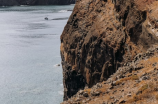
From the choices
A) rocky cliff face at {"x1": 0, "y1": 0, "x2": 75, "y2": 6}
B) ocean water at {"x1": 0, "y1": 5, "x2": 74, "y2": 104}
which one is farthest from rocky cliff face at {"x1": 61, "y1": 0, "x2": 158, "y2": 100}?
rocky cliff face at {"x1": 0, "y1": 0, "x2": 75, "y2": 6}

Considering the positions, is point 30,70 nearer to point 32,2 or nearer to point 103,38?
point 103,38

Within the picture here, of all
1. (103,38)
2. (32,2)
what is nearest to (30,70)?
(103,38)

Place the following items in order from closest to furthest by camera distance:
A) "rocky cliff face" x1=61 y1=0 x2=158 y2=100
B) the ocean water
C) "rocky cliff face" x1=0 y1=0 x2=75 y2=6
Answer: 1. "rocky cliff face" x1=61 y1=0 x2=158 y2=100
2. the ocean water
3. "rocky cliff face" x1=0 y1=0 x2=75 y2=6

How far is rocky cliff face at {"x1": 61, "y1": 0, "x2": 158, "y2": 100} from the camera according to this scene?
16.9 meters

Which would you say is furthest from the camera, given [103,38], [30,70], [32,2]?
[32,2]

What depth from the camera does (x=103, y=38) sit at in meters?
19.0

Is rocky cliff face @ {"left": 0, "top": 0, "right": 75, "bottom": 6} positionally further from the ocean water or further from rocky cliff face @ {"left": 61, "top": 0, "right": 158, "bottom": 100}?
rocky cliff face @ {"left": 61, "top": 0, "right": 158, "bottom": 100}

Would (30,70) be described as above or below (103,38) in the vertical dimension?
→ below

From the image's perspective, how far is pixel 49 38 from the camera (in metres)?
55.2

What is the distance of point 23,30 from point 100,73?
164 feet

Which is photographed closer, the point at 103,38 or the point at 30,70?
the point at 103,38

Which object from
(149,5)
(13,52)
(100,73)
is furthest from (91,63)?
(13,52)

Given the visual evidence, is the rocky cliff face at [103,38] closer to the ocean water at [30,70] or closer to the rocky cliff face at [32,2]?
the ocean water at [30,70]

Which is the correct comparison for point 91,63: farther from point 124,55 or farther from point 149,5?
point 149,5
